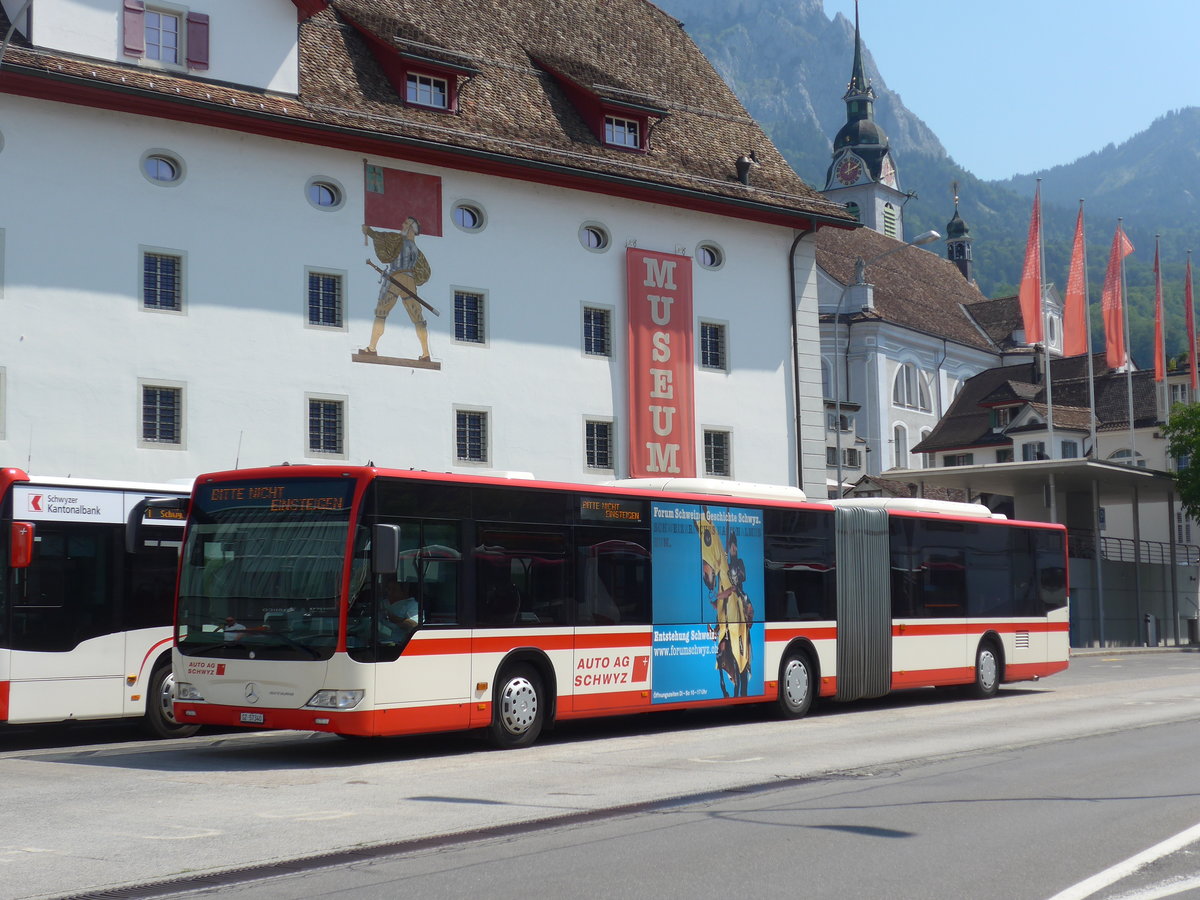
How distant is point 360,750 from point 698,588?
462 centimetres

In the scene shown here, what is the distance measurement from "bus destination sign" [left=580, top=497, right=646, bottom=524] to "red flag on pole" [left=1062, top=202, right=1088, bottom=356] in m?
29.5

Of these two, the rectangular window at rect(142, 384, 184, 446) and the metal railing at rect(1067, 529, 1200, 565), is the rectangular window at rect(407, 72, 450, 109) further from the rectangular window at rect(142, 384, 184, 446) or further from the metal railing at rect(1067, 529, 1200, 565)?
the metal railing at rect(1067, 529, 1200, 565)

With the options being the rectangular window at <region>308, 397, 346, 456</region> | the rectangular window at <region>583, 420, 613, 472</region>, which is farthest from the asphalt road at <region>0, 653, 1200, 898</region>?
the rectangular window at <region>583, 420, 613, 472</region>

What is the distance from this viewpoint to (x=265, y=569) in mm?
14305

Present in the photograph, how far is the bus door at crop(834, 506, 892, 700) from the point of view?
818 inches

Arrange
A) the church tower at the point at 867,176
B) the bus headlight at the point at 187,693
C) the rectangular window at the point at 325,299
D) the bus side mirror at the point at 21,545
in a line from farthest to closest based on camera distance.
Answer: the church tower at the point at 867,176 → the rectangular window at the point at 325,299 → the bus side mirror at the point at 21,545 → the bus headlight at the point at 187,693

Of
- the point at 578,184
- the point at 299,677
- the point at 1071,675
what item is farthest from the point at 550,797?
the point at 578,184

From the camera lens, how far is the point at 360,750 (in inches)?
620

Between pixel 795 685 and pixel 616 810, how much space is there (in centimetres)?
962

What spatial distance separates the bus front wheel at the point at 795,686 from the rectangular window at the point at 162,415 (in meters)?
13.5

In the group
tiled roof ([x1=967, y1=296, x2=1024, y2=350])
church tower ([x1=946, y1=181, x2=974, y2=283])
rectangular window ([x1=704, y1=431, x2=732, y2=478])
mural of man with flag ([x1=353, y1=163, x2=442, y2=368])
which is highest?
church tower ([x1=946, y1=181, x2=974, y2=283])

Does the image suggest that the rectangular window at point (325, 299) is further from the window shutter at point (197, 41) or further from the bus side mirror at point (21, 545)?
the bus side mirror at point (21, 545)

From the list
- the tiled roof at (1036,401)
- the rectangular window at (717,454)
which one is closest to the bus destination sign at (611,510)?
the rectangular window at (717,454)

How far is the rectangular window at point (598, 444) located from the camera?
3412 centimetres
